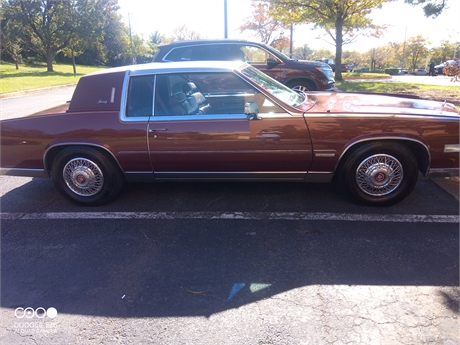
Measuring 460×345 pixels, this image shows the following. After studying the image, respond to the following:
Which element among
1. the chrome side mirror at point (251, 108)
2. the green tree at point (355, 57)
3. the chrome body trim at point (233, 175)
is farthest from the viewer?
the green tree at point (355, 57)

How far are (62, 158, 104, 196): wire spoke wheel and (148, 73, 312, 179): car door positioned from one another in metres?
0.71

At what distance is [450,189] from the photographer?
4.56 meters

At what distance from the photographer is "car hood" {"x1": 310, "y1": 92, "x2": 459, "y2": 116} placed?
3.97 meters

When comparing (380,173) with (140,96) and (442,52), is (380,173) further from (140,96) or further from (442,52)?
(442,52)

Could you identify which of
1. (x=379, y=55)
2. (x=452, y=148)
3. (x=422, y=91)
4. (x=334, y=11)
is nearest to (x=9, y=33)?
(x=334, y=11)

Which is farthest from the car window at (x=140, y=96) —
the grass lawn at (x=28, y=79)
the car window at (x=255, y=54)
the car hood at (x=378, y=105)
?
the grass lawn at (x=28, y=79)

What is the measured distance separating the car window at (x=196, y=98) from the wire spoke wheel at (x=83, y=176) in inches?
40.3

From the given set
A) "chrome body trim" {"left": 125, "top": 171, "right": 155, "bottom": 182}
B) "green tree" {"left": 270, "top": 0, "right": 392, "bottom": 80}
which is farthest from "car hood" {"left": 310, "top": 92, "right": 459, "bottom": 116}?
"green tree" {"left": 270, "top": 0, "right": 392, "bottom": 80}

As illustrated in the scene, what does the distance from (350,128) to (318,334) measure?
2.22 m

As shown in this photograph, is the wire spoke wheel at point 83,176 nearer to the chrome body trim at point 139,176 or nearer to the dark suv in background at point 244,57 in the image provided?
the chrome body trim at point 139,176

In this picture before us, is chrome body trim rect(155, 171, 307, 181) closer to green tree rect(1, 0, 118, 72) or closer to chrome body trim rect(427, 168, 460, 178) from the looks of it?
chrome body trim rect(427, 168, 460, 178)

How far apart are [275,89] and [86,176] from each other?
8.19 ft

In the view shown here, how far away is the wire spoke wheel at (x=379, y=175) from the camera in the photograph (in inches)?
154

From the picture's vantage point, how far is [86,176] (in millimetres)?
4309
